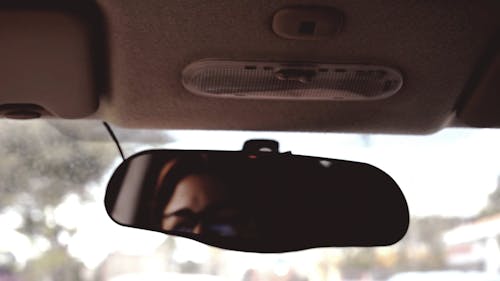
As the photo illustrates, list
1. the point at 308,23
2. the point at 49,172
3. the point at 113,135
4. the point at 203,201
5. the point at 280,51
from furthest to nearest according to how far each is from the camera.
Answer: the point at 49,172 < the point at 113,135 < the point at 203,201 < the point at 280,51 < the point at 308,23

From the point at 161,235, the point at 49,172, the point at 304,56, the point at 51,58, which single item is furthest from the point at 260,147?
the point at 49,172

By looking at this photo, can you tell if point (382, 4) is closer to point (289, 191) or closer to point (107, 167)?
point (289, 191)

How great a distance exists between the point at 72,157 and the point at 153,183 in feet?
2.59

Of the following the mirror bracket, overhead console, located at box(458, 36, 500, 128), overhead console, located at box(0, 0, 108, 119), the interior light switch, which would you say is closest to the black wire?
overhead console, located at box(0, 0, 108, 119)

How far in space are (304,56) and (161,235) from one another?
1080mm

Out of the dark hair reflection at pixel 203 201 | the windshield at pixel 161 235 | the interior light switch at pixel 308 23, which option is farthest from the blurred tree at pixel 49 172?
the interior light switch at pixel 308 23

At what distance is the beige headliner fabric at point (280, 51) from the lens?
5.73ft

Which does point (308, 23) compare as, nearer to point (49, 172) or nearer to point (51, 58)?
point (51, 58)

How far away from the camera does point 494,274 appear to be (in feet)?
10.3

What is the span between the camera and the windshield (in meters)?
2.78

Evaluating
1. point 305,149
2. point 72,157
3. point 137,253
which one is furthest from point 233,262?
point 72,157

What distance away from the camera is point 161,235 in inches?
107

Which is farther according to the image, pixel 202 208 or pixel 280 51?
pixel 202 208

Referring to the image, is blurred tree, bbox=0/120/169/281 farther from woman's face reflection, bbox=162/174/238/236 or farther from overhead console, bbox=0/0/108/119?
woman's face reflection, bbox=162/174/238/236
